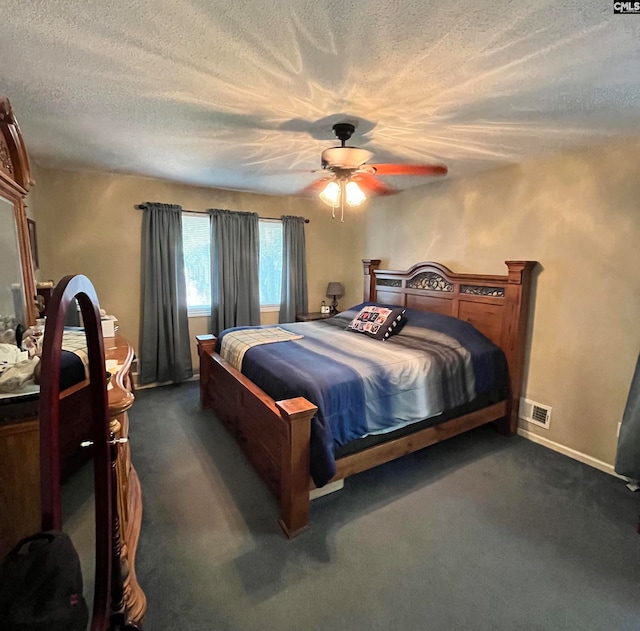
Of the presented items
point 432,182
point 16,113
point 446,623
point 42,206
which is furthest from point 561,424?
point 42,206

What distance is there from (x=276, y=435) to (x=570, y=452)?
2325 millimetres

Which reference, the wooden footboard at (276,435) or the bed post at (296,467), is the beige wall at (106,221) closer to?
the wooden footboard at (276,435)

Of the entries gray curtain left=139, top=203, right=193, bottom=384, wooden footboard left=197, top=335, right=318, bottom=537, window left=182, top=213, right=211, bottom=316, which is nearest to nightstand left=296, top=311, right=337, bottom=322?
window left=182, top=213, right=211, bottom=316

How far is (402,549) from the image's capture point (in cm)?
186

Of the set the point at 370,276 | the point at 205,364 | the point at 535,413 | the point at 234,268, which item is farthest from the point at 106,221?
the point at 535,413

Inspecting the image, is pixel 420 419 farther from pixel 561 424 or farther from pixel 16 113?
pixel 16 113

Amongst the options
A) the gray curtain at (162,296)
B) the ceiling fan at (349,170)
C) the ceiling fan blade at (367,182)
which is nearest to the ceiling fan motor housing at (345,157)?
the ceiling fan at (349,170)

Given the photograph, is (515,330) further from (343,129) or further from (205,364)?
(205,364)

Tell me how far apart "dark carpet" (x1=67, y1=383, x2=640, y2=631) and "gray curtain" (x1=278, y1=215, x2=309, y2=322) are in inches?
93.0

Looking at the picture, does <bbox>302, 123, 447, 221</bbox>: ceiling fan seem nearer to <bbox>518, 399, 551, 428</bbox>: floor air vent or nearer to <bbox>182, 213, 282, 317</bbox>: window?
<bbox>518, 399, 551, 428</bbox>: floor air vent

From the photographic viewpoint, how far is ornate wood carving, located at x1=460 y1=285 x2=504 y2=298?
3.08 metres

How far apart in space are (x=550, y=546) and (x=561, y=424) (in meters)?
1.20

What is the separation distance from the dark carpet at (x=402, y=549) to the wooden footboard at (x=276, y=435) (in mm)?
139

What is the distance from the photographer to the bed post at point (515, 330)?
2.87 m
